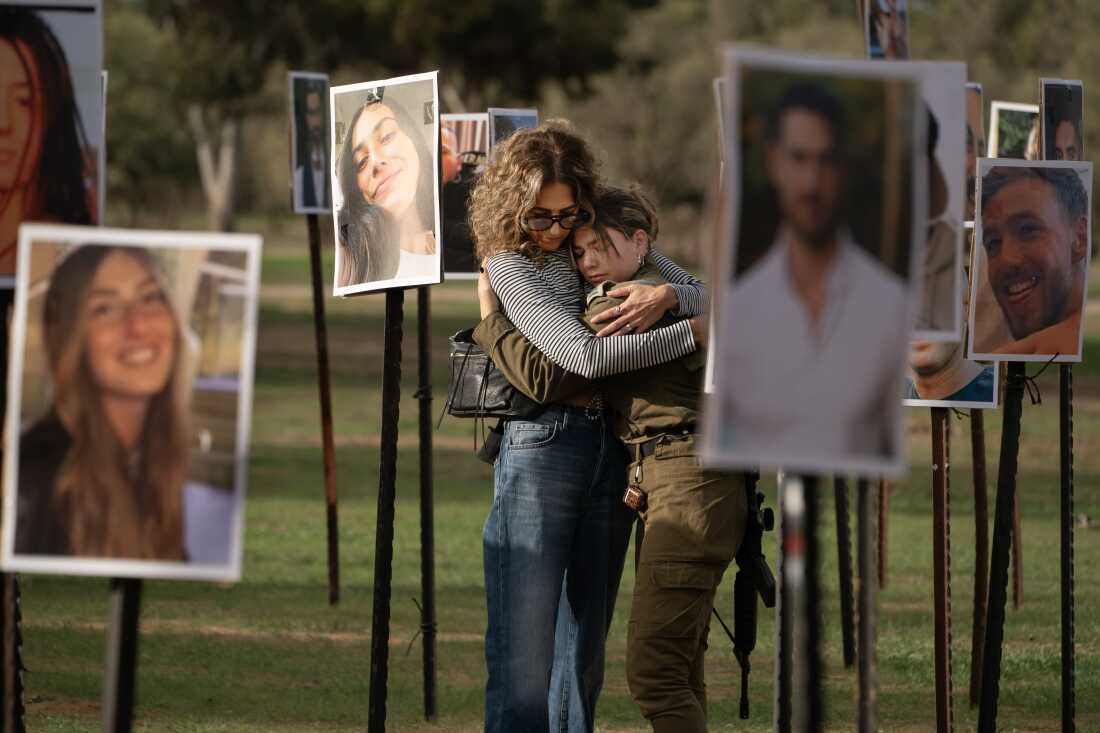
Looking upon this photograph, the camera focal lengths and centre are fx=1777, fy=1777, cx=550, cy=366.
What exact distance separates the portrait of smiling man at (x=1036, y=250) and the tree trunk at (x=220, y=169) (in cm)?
4645

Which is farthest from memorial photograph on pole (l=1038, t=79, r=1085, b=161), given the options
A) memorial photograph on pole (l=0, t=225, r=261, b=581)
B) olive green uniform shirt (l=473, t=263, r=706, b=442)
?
memorial photograph on pole (l=0, t=225, r=261, b=581)

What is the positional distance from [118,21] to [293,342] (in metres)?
41.5

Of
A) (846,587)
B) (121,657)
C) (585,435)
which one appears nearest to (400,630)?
(846,587)

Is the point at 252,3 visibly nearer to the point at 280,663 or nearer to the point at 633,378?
the point at 280,663

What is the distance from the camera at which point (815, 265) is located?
9.41 feet

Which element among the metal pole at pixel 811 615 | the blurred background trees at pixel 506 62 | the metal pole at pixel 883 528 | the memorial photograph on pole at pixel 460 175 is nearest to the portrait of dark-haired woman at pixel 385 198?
the blurred background trees at pixel 506 62

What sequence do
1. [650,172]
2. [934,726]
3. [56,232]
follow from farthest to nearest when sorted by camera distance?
1. [650,172]
2. [934,726]
3. [56,232]

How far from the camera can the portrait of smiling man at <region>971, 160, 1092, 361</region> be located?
5363 mm

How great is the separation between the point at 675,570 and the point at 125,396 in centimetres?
199

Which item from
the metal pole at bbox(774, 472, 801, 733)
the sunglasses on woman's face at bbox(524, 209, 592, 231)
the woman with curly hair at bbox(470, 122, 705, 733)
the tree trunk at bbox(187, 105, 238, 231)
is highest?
the tree trunk at bbox(187, 105, 238, 231)

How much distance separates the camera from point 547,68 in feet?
116

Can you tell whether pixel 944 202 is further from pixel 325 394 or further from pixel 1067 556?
pixel 325 394

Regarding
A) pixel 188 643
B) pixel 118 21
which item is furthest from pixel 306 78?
pixel 118 21

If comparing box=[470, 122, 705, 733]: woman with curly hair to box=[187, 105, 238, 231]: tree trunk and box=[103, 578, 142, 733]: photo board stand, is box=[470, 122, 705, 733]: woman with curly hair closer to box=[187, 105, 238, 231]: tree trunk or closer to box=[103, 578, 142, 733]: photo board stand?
box=[103, 578, 142, 733]: photo board stand
